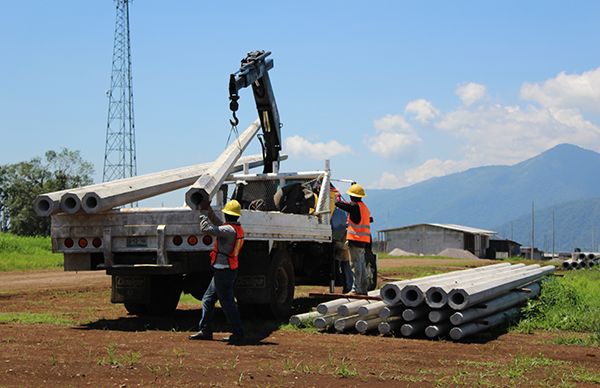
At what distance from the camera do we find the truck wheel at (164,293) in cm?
1473

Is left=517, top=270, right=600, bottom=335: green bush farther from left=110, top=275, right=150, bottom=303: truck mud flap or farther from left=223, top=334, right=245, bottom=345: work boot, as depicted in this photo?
left=110, top=275, right=150, bottom=303: truck mud flap

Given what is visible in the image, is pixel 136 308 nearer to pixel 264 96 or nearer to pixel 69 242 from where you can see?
pixel 69 242

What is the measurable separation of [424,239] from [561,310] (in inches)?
2457

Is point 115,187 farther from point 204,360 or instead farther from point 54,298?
point 54,298

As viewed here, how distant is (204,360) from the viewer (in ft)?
32.3

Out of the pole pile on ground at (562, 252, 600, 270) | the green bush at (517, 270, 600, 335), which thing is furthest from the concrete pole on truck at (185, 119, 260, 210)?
the pole pile on ground at (562, 252, 600, 270)

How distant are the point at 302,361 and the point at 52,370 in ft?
8.92

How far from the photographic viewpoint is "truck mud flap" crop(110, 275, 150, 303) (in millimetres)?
14281

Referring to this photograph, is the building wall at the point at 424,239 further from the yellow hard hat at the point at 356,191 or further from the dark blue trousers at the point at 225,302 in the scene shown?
the dark blue trousers at the point at 225,302

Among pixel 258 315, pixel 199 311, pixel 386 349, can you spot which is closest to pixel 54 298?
pixel 199 311

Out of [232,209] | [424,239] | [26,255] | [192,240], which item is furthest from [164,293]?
[424,239]

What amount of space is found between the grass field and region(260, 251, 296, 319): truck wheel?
18.8 m

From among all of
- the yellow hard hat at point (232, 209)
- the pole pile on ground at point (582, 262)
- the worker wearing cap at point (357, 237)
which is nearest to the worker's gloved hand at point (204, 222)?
the yellow hard hat at point (232, 209)

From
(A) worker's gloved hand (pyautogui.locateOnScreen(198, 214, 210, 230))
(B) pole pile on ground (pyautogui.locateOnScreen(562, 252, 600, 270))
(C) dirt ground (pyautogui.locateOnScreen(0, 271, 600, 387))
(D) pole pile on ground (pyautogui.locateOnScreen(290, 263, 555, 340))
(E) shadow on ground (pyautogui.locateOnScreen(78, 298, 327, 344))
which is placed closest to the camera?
(C) dirt ground (pyautogui.locateOnScreen(0, 271, 600, 387))
